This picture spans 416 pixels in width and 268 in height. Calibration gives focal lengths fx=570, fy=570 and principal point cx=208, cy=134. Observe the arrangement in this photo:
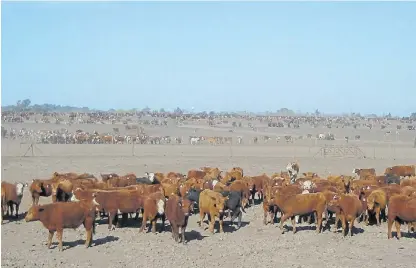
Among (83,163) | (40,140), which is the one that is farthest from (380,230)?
(40,140)

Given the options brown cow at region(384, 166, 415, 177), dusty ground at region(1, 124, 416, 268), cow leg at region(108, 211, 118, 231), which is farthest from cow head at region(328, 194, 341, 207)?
brown cow at region(384, 166, 415, 177)

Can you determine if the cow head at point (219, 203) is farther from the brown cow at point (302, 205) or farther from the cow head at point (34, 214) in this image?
the cow head at point (34, 214)

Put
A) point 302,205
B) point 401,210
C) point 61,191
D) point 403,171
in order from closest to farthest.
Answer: point 401,210
point 302,205
point 61,191
point 403,171

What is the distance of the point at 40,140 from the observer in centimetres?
5128

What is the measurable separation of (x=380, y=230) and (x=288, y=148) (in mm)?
32280

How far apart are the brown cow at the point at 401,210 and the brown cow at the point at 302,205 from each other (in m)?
1.79

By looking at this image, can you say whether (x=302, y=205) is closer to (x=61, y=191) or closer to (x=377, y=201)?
(x=377, y=201)

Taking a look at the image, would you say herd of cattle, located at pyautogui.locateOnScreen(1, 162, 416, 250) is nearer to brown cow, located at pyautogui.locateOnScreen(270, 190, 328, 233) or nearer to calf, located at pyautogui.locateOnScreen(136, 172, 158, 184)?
brown cow, located at pyautogui.locateOnScreen(270, 190, 328, 233)

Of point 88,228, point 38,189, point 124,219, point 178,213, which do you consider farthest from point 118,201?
point 38,189

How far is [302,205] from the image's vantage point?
1569cm

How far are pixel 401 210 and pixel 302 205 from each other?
2.58 metres

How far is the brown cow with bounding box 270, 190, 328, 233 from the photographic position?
1570cm

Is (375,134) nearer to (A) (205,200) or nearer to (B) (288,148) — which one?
(B) (288,148)

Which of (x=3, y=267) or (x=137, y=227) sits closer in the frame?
(x=3, y=267)
